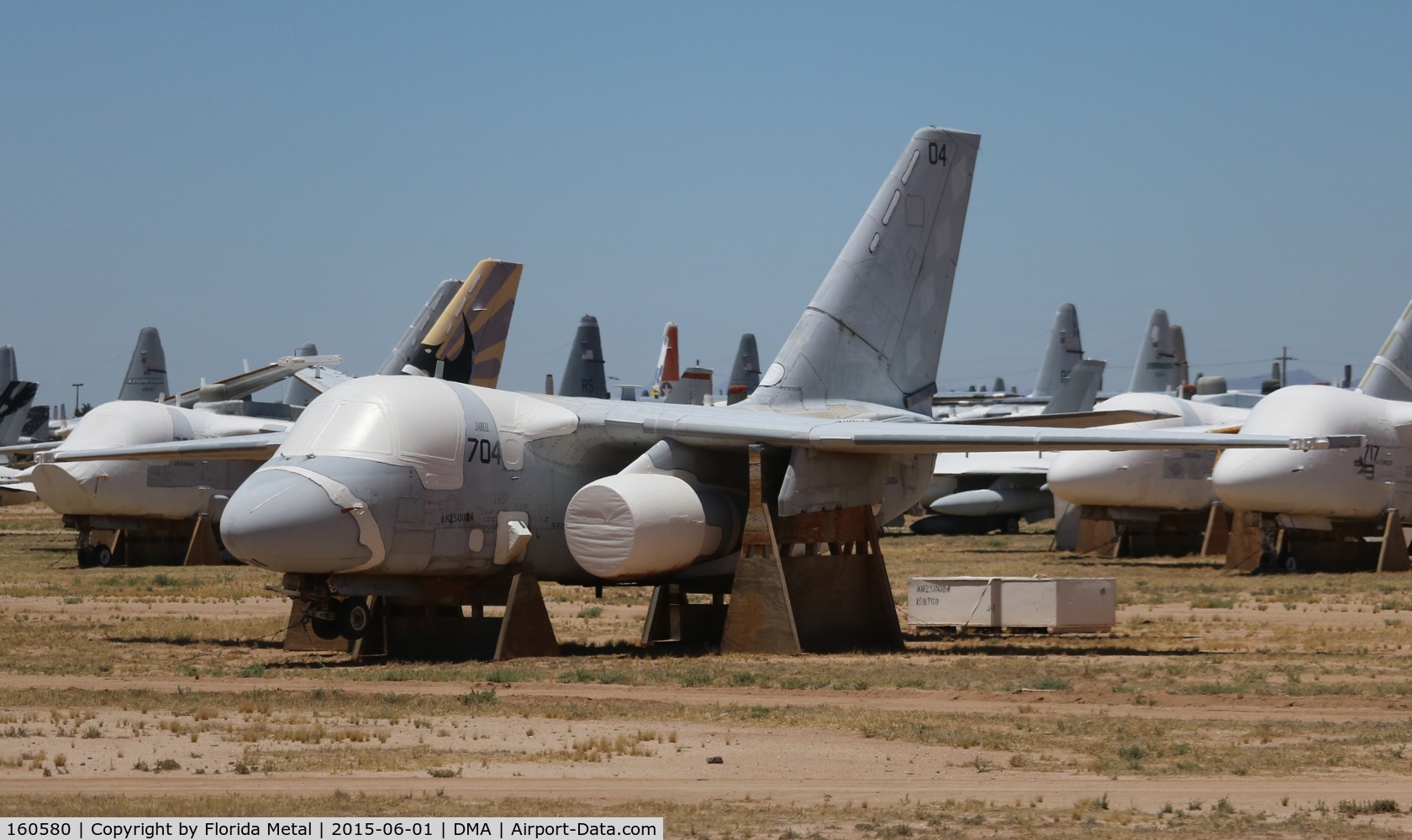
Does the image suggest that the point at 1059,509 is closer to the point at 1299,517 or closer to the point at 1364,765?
the point at 1299,517

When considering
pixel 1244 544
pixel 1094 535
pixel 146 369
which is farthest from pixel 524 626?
pixel 146 369

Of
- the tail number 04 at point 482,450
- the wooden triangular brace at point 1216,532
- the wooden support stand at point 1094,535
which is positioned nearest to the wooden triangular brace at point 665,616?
the tail number 04 at point 482,450

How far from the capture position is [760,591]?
2048cm

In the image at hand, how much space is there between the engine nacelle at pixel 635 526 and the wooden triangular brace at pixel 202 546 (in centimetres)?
2476

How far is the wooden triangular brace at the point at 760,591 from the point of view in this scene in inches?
801

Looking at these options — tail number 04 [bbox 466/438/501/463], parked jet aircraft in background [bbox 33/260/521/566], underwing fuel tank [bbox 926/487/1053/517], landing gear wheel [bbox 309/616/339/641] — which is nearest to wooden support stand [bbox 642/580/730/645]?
tail number 04 [bbox 466/438/501/463]

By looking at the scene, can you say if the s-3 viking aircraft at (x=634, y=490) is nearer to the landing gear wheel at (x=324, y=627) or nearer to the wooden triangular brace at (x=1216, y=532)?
the landing gear wheel at (x=324, y=627)

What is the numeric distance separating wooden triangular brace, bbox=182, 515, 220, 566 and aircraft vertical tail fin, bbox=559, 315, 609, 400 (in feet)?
72.1

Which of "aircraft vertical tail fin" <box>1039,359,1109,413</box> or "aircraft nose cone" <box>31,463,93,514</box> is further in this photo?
"aircraft vertical tail fin" <box>1039,359,1109,413</box>

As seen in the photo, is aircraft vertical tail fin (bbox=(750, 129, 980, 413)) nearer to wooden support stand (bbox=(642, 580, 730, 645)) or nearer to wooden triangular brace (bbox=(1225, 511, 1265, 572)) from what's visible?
wooden support stand (bbox=(642, 580, 730, 645))

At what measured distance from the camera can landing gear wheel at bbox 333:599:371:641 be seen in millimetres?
19984

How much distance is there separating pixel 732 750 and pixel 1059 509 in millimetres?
36241

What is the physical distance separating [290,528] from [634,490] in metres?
4.07

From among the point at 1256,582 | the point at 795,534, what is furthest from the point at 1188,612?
the point at 795,534
